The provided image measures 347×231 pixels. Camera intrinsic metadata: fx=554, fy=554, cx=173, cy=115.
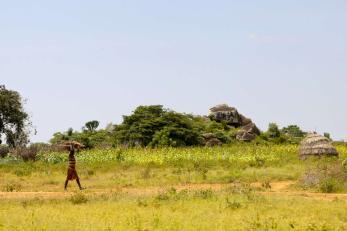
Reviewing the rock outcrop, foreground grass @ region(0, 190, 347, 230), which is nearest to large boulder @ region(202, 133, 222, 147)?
the rock outcrop

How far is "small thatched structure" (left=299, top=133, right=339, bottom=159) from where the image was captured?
1200 inches

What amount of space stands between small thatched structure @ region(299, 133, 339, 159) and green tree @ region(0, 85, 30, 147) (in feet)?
79.5

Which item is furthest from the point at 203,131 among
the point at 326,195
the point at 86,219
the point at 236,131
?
the point at 86,219

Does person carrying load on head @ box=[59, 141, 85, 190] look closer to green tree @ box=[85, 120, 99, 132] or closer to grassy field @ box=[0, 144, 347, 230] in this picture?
grassy field @ box=[0, 144, 347, 230]

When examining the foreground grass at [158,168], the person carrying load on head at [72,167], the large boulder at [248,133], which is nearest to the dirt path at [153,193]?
the person carrying load on head at [72,167]

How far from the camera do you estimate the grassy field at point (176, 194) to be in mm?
12656

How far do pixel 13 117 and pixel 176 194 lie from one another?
30.7 metres

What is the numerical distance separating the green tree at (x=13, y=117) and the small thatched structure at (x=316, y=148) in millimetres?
24217

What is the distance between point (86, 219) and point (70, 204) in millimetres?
3073

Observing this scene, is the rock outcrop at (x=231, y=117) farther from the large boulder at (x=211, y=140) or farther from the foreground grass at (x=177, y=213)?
the foreground grass at (x=177, y=213)

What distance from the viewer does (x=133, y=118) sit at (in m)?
47.2

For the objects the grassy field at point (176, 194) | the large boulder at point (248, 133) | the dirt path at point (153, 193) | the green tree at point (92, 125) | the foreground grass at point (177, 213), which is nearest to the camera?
the foreground grass at point (177, 213)

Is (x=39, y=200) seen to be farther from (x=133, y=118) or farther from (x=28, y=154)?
(x=133, y=118)

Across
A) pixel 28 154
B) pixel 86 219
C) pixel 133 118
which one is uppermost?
pixel 133 118
